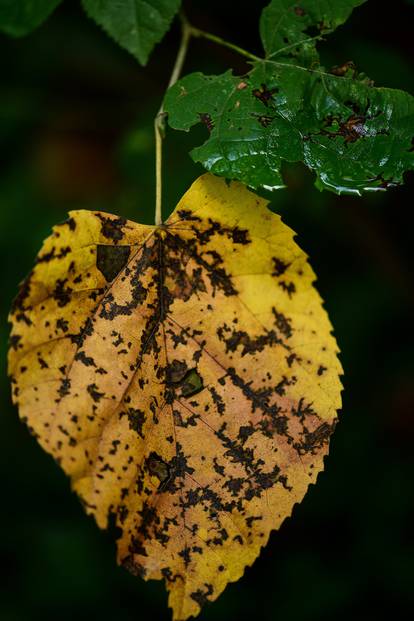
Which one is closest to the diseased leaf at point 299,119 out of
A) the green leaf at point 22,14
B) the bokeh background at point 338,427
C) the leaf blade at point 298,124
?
the leaf blade at point 298,124

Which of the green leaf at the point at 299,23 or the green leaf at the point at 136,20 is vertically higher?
the green leaf at the point at 299,23

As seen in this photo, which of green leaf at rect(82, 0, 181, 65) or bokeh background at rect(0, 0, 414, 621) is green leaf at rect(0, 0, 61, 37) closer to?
green leaf at rect(82, 0, 181, 65)

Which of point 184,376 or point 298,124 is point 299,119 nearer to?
point 298,124

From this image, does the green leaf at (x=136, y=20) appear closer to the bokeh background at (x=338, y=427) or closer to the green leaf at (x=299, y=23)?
the green leaf at (x=299, y=23)

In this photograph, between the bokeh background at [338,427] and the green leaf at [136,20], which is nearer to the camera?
the green leaf at [136,20]

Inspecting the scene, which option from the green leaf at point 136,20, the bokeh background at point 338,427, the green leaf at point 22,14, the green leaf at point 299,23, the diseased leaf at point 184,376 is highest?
the green leaf at point 299,23

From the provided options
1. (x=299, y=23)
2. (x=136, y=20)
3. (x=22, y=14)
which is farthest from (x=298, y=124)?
(x=22, y=14)

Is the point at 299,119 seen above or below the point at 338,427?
above
